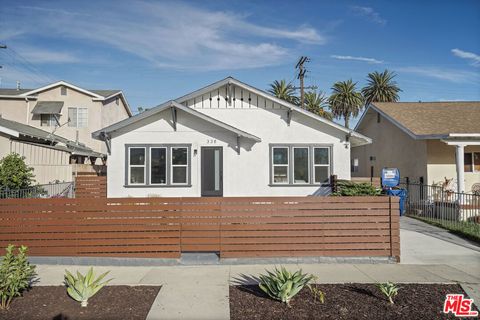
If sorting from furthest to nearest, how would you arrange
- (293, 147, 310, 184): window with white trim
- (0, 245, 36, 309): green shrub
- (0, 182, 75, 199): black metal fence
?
(293, 147, 310, 184): window with white trim, (0, 182, 75, 199): black metal fence, (0, 245, 36, 309): green shrub

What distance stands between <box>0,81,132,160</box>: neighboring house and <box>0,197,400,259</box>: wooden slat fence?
21096 mm

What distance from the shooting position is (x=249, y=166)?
13398mm

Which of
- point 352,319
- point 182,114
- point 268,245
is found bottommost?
point 352,319

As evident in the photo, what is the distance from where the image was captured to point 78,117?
2725 centimetres

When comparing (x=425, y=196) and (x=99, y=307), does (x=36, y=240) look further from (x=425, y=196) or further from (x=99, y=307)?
(x=425, y=196)

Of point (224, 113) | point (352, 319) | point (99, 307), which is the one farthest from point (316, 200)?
point (224, 113)

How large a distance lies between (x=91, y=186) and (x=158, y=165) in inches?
119

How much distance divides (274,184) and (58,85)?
21.4 meters

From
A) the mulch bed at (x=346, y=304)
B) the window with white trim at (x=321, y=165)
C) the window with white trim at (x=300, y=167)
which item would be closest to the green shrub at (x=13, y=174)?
the window with white trim at (x=300, y=167)

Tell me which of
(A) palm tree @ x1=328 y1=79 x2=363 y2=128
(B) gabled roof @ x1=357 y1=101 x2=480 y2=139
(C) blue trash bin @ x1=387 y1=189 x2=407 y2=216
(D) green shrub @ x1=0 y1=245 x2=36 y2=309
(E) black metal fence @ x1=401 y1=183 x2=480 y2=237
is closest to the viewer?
(D) green shrub @ x1=0 y1=245 x2=36 y2=309

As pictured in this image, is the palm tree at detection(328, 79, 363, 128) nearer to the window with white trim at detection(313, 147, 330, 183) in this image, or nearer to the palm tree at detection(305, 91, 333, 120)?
the palm tree at detection(305, 91, 333, 120)

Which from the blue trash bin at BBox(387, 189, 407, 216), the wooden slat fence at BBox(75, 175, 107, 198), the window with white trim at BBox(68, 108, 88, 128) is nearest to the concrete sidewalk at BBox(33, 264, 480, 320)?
the wooden slat fence at BBox(75, 175, 107, 198)

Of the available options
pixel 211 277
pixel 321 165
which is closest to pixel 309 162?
pixel 321 165

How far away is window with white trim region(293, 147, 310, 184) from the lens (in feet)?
44.9
